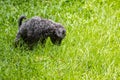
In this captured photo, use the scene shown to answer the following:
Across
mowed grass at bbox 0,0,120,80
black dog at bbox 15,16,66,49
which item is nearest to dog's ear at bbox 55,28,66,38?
black dog at bbox 15,16,66,49

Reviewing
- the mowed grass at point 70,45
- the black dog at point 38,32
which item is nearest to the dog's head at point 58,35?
the black dog at point 38,32

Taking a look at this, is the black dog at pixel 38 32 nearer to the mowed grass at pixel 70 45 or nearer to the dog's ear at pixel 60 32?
the dog's ear at pixel 60 32

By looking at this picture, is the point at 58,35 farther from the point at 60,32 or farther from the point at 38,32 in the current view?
the point at 38,32

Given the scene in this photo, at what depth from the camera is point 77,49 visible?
18.7 ft

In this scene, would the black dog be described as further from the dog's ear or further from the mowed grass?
the mowed grass

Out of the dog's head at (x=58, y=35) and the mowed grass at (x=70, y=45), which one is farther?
the dog's head at (x=58, y=35)

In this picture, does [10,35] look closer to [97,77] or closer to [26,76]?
[26,76]

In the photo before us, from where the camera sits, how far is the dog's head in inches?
223

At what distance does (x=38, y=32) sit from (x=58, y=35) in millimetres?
306

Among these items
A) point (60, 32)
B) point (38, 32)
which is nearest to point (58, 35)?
point (60, 32)

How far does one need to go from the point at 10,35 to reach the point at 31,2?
1.52m

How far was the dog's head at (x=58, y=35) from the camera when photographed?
566cm

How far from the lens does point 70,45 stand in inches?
231

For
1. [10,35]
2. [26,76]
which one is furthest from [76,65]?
[10,35]
